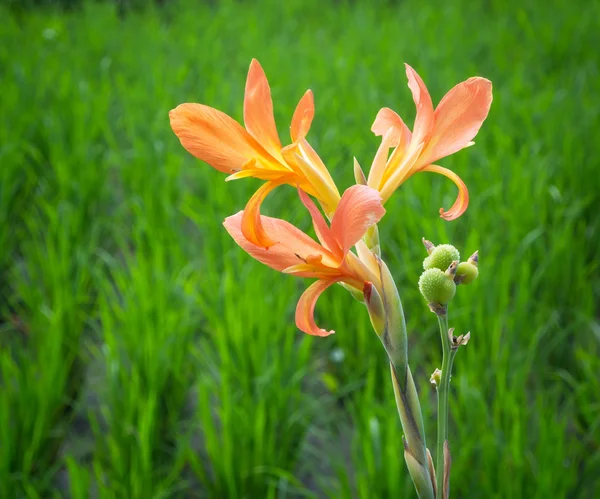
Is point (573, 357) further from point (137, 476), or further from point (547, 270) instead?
point (137, 476)

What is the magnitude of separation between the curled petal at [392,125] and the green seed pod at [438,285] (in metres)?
0.12

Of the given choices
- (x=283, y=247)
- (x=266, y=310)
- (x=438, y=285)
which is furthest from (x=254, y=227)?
(x=266, y=310)

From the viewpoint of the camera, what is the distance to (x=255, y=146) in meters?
0.52

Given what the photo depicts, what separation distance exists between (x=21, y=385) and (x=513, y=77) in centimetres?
213

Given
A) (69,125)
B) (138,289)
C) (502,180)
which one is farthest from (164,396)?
(69,125)

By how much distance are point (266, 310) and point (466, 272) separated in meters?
1.07

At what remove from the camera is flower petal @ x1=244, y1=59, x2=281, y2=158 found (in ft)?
1.64

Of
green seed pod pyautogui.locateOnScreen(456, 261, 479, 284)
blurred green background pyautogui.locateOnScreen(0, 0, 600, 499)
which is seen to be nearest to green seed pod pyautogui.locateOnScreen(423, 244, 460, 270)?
green seed pod pyautogui.locateOnScreen(456, 261, 479, 284)

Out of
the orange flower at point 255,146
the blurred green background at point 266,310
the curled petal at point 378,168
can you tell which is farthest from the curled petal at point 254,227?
the blurred green background at point 266,310

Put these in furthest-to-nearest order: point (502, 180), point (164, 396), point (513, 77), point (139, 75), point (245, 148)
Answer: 1. point (139, 75)
2. point (513, 77)
3. point (502, 180)
4. point (164, 396)
5. point (245, 148)

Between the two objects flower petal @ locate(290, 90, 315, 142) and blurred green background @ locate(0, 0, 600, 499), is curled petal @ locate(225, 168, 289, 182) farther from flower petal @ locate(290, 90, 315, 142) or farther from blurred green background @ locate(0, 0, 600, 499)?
blurred green background @ locate(0, 0, 600, 499)

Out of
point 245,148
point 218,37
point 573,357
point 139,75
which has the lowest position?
point 573,357

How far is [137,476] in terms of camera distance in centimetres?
125

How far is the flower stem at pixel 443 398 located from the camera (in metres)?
0.50
